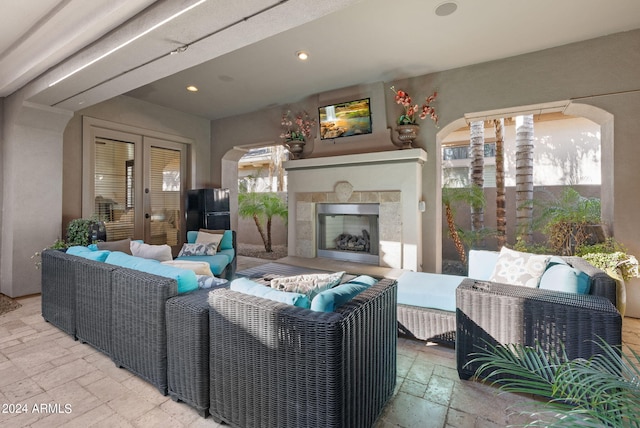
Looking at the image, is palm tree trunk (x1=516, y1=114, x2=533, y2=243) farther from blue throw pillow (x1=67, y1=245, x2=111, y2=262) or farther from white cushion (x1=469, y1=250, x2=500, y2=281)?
blue throw pillow (x1=67, y1=245, x2=111, y2=262)

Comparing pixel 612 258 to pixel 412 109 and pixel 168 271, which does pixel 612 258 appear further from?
pixel 168 271

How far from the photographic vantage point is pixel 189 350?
172 centimetres

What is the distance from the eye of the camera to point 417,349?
248cm

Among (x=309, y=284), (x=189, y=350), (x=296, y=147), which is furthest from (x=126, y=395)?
(x=296, y=147)

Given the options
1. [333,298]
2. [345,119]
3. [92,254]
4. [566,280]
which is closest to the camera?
[333,298]

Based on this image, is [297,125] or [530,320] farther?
[297,125]

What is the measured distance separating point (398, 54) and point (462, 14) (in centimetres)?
90

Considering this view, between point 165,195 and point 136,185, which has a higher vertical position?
point 136,185

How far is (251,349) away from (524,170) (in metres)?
5.48

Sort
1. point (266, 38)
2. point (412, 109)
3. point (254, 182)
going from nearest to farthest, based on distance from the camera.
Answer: point (266, 38)
point (412, 109)
point (254, 182)

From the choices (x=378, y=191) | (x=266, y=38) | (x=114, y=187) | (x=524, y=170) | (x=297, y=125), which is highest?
(x=266, y=38)

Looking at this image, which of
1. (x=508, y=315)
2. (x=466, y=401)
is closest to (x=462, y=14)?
(x=508, y=315)

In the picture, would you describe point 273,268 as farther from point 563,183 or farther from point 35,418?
point 563,183

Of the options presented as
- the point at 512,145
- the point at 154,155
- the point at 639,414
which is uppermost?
the point at 512,145
